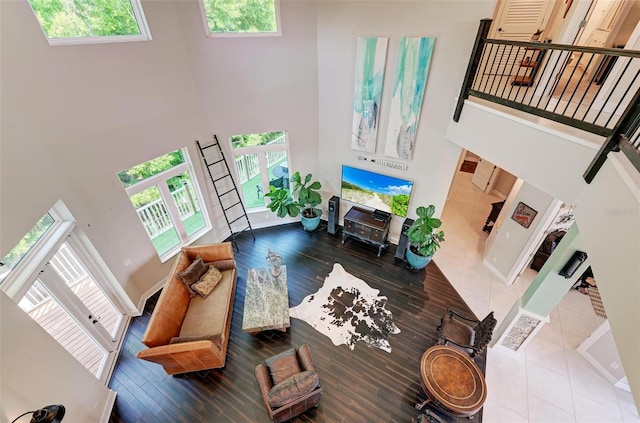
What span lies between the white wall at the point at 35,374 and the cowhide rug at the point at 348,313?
9.91ft

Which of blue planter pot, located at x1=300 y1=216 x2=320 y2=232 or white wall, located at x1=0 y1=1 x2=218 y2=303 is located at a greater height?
white wall, located at x1=0 y1=1 x2=218 y2=303

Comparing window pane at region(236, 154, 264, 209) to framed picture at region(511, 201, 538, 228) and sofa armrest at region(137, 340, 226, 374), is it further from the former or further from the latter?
framed picture at region(511, 201, 538, 228)

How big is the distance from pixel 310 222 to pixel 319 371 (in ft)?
11.2

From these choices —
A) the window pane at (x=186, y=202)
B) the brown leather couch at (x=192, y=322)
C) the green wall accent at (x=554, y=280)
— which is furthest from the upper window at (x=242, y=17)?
the green wall accent at (x=554, y=280)

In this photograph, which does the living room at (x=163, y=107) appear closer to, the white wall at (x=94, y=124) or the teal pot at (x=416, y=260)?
the white wall at (x=94, y=124)

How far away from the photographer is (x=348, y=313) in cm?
515

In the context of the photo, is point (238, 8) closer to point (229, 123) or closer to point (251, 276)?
point (229, 123)

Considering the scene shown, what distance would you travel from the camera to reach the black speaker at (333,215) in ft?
21.8

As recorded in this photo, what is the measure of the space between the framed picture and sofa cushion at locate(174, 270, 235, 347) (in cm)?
574

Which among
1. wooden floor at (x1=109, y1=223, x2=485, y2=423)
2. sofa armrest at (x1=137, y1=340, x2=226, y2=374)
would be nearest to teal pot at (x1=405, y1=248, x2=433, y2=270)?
wooden floor at (x1=109, y1=223, x2=485, y2=423)

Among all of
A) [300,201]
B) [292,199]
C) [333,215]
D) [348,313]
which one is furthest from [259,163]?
[348,313]

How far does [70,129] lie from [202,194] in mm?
2595

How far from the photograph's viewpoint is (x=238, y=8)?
4.91 metres

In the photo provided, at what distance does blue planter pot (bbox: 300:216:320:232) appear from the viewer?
6.83 meters
